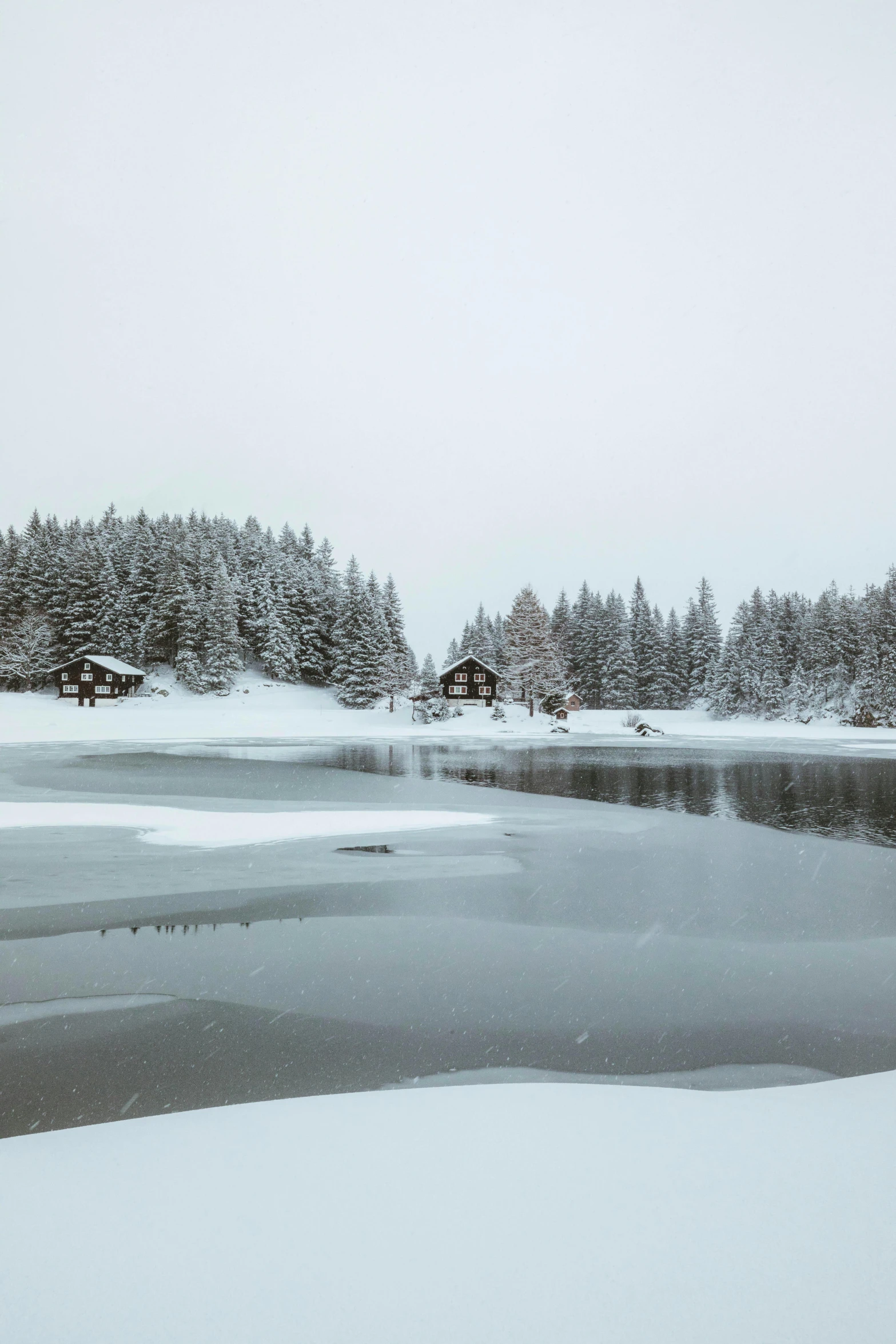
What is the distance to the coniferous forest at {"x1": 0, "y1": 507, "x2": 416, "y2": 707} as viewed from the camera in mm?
66625

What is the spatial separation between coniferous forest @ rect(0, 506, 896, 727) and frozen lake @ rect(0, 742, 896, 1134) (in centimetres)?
4547

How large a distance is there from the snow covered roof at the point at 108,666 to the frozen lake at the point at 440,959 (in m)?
52.5

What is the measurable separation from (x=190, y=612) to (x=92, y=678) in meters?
10.5

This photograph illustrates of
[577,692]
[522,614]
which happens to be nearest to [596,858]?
[522,614]

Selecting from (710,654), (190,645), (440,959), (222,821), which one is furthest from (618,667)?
(440,959)

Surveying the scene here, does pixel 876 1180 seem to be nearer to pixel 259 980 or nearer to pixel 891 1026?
pixel 891 1026

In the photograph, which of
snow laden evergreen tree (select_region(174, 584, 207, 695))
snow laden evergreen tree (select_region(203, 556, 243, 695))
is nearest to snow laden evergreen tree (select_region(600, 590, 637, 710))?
snow laden evergreen tree (select_region(203, 556, 243, 695))

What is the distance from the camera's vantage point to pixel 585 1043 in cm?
577

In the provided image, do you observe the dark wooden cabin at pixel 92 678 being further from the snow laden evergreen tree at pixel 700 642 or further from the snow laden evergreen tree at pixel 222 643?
the snow laden evergreen tree at pixel 700 642

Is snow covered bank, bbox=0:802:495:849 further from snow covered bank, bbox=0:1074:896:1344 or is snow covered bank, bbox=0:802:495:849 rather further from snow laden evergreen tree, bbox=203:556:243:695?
snow laden evergreen tree, bbox=203:556:243:695

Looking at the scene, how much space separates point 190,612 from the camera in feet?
223

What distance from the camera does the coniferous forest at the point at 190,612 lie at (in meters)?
66.6

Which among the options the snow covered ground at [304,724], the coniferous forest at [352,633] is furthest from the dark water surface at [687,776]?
the coniferous forest at [352,633]

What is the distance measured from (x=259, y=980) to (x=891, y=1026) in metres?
5.77
